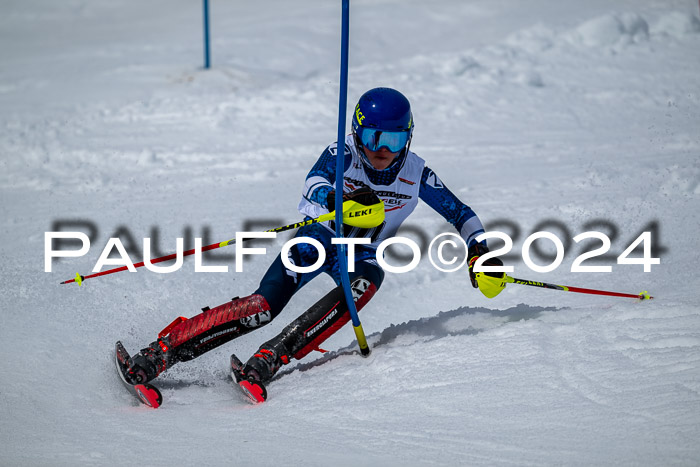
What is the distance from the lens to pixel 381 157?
4082 mm

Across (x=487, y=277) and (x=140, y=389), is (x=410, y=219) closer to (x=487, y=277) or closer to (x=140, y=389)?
(x=487, y=277)

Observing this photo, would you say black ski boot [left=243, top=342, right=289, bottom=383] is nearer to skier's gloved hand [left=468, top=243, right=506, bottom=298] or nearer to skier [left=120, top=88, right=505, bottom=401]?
skier [left=120, top=88, right=505, bottom=401]

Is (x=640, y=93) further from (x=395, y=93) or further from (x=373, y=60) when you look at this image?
(x=395, y=93)

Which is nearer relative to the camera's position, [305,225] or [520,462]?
[520,462]

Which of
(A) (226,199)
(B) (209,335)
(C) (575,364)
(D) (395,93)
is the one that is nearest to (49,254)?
(A) (226,199)

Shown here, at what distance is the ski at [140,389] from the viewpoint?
12.3 feet

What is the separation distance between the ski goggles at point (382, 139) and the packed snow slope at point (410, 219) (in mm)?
1079

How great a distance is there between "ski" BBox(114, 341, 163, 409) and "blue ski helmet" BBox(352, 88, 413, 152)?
1652 millimetres

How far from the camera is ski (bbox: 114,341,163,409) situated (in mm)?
3760

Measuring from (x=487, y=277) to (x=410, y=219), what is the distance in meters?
2.43

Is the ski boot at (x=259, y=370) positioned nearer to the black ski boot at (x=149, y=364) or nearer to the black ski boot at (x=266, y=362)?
the black ski boot at (x=266, y=362)

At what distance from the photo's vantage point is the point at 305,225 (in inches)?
166

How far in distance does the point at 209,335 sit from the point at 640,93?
7.08 meters

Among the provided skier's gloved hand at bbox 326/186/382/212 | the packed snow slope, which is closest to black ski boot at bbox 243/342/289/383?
the packed snow slope
